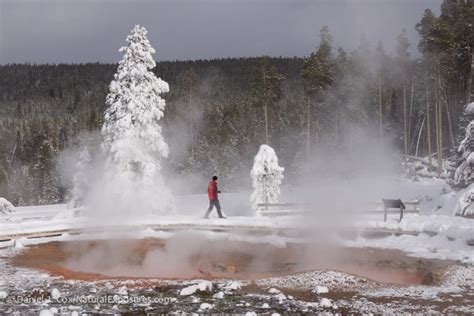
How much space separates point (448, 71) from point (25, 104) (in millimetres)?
109709

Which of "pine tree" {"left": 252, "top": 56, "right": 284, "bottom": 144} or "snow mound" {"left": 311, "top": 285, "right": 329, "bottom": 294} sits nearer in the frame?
"snow mound" {"left": 311, "top": 285, "right": 329, "bottom": 294}

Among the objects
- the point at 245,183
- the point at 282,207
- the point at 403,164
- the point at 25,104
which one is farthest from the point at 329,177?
the point at 25,104

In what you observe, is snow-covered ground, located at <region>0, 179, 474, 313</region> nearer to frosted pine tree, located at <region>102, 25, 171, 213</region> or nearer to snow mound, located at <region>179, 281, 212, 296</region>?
snow mound, located at <region>179, 281, 212, 296</region>

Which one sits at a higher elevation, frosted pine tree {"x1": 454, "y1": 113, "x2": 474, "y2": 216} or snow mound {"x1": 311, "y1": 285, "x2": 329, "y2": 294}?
frosted pine tree {"x1": 454, "y1": 113, "x2": 474, "y2": 216}

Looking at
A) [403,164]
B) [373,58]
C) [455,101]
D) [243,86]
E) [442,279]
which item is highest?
[243,86]

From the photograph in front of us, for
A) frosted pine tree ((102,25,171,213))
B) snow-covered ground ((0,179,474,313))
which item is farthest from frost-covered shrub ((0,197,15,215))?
frosted pine tree ((102,25,171,213))

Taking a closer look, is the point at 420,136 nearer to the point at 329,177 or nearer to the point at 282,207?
the point at 329,177

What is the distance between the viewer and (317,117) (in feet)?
216

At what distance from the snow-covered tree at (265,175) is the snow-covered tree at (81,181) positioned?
18.7 meters

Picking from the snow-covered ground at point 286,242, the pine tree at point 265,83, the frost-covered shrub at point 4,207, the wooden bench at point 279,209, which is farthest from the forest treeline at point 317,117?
the frost-covered shrub at point 4,207

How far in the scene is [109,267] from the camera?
16031 millimetres

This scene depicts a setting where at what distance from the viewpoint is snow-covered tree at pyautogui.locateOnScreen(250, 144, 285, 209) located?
3069cm

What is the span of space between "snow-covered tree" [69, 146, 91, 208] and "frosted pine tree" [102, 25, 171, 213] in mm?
15808

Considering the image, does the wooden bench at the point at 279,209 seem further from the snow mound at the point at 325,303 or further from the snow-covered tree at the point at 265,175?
the snow mound at the point at 325,303
